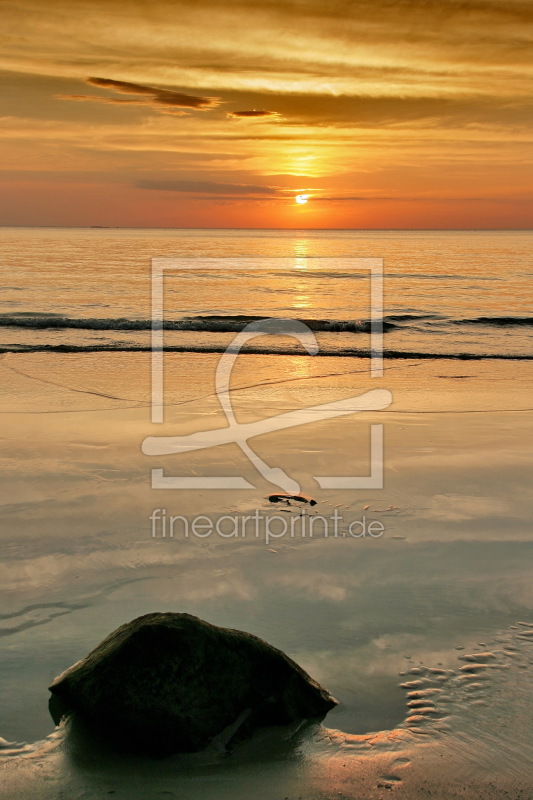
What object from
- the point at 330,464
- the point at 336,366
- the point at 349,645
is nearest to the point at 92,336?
the point at 336,366

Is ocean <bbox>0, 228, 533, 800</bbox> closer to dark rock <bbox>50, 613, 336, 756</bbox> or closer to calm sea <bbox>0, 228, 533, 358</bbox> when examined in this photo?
dark rock <bbox>50, 613, 336, 756</bbox>

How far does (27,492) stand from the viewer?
6.31 metres

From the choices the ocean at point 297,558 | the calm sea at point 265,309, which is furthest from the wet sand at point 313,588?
the calm sea at point 265,309

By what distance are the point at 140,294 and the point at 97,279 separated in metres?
6.98

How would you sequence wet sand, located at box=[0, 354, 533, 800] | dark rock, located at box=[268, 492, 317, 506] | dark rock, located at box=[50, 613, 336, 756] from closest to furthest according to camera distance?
wet sand, located at box=[0, 354, 533, 800]
dark rock, located at box=[50, 613, 336, 756]
dark rock, located at box=[268, 492, 317, 506]

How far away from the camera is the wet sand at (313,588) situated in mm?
3033

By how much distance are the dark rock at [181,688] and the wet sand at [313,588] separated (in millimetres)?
105

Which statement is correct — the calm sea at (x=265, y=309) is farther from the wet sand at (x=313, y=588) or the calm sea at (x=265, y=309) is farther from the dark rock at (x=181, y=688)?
the dark rock at (x=181, y=688)

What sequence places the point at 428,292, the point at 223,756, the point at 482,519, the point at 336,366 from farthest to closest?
the point at 428,292
the point at 336,366
the point at 482,519
the point at 223,756

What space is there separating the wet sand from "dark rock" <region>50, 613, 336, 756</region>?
105mm

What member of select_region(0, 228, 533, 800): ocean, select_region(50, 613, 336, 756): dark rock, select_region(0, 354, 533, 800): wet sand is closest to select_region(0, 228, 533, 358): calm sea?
select_region(0, 228, 533, 800): ocean

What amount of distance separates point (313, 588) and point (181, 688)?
57.4 inches

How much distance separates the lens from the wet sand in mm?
3033

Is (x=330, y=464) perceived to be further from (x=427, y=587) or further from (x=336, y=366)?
(x=336, y=366)
